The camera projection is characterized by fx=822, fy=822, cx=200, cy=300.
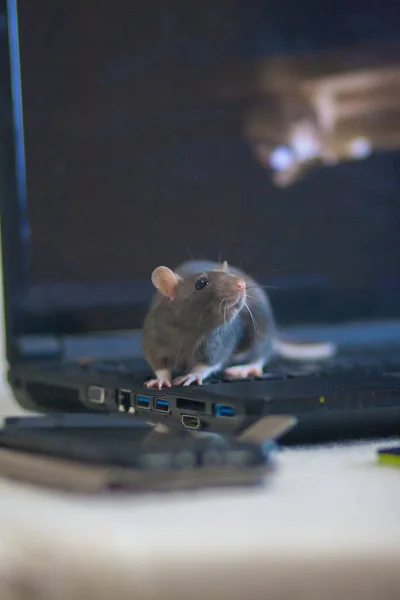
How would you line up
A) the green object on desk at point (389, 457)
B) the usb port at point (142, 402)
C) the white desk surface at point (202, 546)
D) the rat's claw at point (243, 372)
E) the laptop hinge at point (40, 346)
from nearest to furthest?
the white desk surface at point (202, 546) → the green object on desk at point (389, 457) → the usb port at point (142, 402) → the rat's claw at point (243, 372) → the laptop hinge at point (40, 346)

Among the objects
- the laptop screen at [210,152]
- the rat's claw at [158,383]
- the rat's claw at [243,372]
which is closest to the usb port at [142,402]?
the rat's claw at [158,383]

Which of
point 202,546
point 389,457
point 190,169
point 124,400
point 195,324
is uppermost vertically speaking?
point 190,169

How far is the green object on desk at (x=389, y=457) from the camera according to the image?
70 centimetres

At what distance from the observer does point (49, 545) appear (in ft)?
1.63

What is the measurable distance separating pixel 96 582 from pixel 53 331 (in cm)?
71

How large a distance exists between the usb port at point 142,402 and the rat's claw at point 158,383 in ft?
0.04

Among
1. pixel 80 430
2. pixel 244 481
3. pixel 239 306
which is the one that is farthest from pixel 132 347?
pixel 244 481

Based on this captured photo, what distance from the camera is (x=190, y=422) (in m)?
0.76

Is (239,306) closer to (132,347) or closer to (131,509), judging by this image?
(132,347)

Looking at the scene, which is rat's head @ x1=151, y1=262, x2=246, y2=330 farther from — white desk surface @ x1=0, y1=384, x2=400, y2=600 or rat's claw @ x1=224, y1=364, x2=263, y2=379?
white desk surface @ x1=0, y1=384, x2=400, y2=600

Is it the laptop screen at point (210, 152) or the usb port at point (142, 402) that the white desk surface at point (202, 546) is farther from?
the laptop screen at point (210, 152)

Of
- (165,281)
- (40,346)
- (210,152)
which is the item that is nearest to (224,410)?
(165,281)

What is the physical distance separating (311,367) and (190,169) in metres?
0.38

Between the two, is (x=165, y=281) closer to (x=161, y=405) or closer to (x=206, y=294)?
(x=206, y=294)
